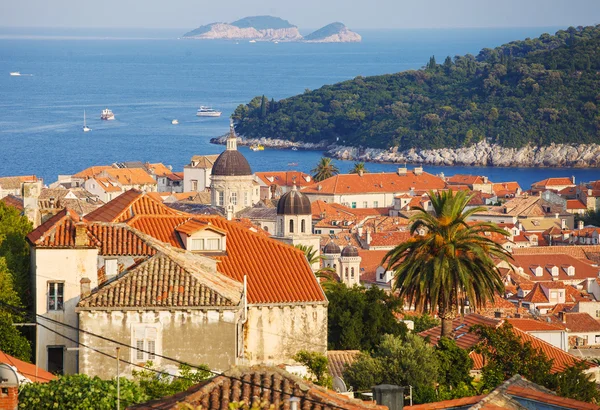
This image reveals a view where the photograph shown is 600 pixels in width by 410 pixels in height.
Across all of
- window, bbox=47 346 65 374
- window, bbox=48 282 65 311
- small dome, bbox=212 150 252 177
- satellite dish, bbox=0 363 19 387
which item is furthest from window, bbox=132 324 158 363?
small dome, bbox=212 150 252 177

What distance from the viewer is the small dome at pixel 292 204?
231 ft

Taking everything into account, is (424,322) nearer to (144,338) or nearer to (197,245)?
(197,245)

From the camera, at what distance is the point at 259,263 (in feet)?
96.9

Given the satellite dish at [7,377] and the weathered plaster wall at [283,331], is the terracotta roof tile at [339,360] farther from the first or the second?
the satellite dish at [7,377]

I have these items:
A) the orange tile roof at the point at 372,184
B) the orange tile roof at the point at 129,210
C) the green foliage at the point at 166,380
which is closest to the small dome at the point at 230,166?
the orange tile roof at the point at 372,184

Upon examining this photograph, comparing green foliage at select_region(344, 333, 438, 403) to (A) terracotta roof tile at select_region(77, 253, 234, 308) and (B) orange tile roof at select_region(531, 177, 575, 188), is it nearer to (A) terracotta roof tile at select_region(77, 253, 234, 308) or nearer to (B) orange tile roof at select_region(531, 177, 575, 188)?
(A) terracotta roof tile at select_region(77, 253, 234, 308)

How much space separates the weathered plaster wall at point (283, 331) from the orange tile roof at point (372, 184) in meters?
115

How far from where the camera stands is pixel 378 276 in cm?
8481

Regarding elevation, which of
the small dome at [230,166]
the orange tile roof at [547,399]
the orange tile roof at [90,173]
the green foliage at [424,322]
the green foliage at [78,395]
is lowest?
the orange tile roof at [90,173]

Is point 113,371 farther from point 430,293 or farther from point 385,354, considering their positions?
point 430,293

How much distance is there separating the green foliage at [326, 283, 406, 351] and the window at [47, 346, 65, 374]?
11.0m

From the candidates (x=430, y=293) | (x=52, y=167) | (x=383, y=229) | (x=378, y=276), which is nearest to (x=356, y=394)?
(x=430, y=293)

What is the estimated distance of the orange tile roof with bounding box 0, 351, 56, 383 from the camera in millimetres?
22906

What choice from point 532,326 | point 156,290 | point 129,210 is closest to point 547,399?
point 156,290
